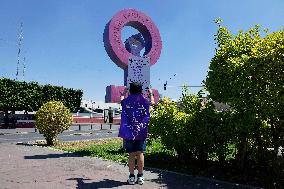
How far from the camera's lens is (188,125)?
9461 millimetres

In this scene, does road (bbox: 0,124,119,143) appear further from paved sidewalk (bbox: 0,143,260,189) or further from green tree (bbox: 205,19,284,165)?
green tree (bbox: 205,19,284,165)

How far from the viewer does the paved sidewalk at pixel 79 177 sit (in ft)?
21.7

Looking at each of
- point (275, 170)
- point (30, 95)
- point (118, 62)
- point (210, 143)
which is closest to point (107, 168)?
point (210, 143)

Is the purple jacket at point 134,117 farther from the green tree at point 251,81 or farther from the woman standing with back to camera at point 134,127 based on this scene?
the green tree at point 251,81

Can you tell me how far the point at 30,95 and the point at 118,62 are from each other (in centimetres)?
2775

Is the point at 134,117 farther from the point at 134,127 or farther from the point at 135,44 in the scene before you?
the point at 135,44

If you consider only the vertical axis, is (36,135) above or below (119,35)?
below

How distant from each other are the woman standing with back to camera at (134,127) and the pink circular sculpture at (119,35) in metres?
8.10

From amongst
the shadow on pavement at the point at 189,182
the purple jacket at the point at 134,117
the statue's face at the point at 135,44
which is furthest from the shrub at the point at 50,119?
the purple jacket at the point at 134,117

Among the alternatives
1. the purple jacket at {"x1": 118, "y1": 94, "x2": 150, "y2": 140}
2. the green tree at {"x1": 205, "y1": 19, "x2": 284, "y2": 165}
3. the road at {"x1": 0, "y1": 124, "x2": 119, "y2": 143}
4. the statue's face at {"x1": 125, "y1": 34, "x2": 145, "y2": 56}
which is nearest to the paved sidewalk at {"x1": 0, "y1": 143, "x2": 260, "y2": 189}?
the purple jacket at {"x1": 118, "y1": 94, "x2": 150, "y2": 140}

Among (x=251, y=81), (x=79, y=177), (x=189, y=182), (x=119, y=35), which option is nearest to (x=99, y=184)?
(x=79, y=177)

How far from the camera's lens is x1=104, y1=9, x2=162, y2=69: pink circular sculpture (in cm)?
1511

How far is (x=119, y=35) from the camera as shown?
15.8 metres

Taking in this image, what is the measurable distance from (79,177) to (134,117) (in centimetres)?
191
